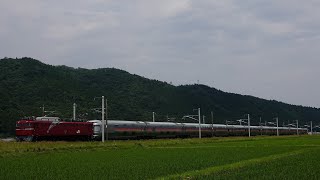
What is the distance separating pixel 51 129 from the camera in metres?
61.3

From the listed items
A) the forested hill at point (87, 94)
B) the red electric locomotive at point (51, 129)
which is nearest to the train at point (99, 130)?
the red electric locomotive at point (51, 129)

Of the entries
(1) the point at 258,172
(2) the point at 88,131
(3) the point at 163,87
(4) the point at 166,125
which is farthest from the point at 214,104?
(1) the point at 258,172

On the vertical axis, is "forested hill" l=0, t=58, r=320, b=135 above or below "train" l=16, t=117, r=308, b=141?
above

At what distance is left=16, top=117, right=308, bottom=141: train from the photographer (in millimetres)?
59156

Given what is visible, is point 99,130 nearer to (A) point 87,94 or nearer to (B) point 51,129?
(B) point 51,129

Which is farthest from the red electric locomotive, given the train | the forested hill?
the forested hill

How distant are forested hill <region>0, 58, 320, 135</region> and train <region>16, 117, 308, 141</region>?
1909cm

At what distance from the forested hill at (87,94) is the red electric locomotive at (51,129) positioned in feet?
63.3

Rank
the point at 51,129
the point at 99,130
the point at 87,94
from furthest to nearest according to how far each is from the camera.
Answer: the point at 87,94 → the point at 99,130 → the point at 51,129

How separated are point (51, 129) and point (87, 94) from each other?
60.0m

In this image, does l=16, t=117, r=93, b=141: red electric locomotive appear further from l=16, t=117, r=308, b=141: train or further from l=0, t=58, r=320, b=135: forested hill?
l=0, t=58, r=320, b=135: forested hill

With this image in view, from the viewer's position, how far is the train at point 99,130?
Result: 194 ft

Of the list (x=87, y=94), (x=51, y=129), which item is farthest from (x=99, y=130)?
(x=87, y=94)

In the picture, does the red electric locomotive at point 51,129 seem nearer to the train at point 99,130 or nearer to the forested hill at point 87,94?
the train at point 99,130
